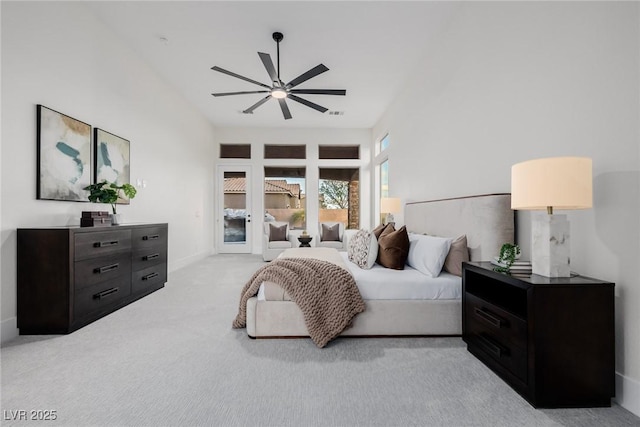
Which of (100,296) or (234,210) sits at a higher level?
(234,210)

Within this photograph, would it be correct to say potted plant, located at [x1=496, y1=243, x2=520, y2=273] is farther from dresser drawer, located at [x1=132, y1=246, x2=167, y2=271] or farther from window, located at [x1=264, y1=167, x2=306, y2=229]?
→ window, located at [x1=264, y1=167, x2=306, y2=229]

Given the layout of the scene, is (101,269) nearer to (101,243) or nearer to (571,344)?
(101,243)

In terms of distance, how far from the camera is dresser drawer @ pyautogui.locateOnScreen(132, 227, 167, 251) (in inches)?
128

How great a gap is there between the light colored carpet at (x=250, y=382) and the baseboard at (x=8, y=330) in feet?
0.31

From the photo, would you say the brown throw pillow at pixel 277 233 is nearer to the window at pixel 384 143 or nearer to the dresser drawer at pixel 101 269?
the window at pixel 384 143

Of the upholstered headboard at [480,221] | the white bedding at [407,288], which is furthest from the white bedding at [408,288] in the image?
the upholstered headboard at [480,221]

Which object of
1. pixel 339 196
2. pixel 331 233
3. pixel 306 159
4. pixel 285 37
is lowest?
pixel 331 233

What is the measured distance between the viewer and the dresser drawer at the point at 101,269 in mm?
2424

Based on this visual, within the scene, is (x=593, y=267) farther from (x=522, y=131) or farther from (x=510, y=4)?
(x=510, y=4)

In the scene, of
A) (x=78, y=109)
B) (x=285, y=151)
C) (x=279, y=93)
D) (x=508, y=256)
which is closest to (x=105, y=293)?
(x=78, y=109)

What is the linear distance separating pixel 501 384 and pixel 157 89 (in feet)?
17.5

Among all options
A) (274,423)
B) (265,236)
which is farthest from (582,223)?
(265,236)

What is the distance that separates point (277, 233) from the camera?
620 cm

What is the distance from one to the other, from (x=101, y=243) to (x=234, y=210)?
4.56 metres
